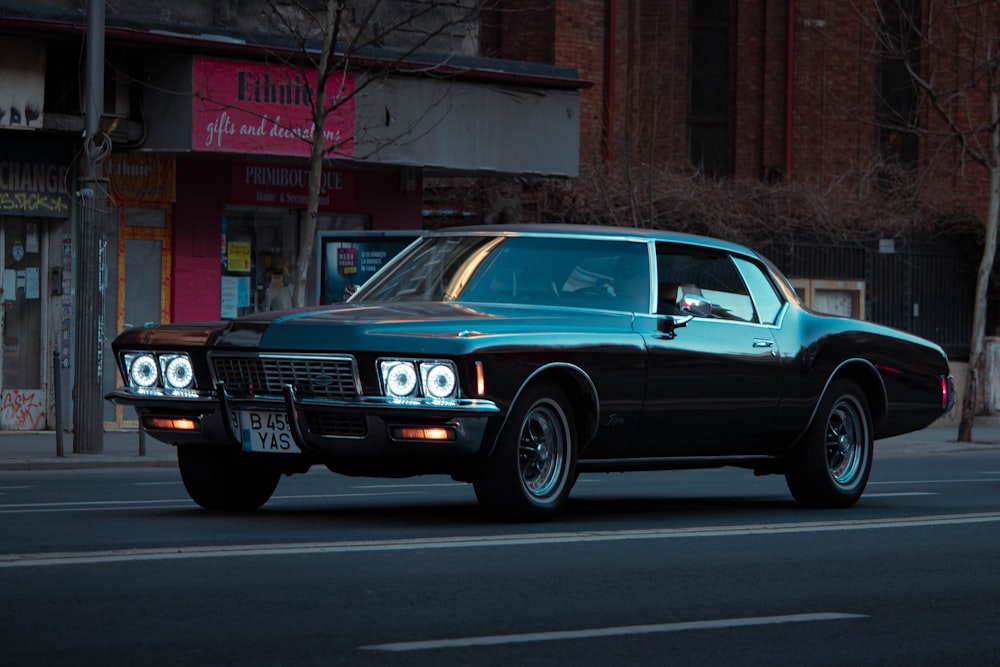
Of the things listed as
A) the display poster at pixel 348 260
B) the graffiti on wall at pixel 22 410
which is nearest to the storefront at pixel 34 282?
the graffiti on wall at pixel 22 410

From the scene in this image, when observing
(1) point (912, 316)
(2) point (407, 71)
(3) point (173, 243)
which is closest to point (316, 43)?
(2) point (407, 71)

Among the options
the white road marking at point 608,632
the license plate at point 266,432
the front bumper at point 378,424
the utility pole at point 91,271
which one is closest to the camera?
the white road marking at point 608,632

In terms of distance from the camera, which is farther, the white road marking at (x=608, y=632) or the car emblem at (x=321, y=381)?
the car emblem at (x=321, y=381)

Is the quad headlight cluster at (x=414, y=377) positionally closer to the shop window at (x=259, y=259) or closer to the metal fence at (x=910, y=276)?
the shop window at (x=259, y=259)

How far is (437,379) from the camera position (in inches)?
365

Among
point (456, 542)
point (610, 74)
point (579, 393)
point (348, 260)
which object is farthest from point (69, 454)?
point (610, 74)

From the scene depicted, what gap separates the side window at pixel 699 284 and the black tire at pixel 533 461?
125 cm

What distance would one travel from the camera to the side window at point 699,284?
A: 10.9 metres

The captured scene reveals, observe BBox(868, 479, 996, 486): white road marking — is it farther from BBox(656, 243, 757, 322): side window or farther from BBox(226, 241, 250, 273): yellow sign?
BBox(226, 241, 250, 273): yellow sign

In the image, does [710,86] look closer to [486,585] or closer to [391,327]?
[391,327]

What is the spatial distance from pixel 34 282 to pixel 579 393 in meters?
13.4

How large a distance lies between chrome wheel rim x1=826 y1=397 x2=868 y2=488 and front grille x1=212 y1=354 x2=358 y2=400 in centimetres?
Answer: 394

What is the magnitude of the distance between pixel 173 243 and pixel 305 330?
45.9 ft

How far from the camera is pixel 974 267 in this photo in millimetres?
31766
